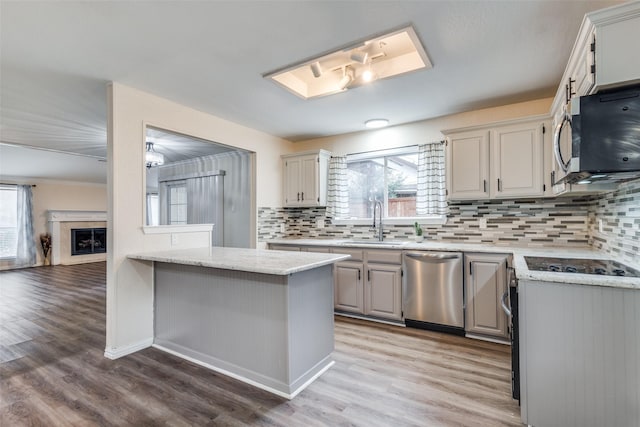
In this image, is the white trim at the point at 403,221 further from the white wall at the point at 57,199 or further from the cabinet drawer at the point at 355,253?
the white wall at the point at 57,199

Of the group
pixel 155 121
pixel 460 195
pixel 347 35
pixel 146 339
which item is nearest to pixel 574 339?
pixel 460 195

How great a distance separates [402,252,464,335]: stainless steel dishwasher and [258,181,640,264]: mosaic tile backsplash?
645 mm

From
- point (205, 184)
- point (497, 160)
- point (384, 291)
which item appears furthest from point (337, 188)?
point (205, 184)

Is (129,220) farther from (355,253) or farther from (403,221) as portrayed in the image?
(403,221)

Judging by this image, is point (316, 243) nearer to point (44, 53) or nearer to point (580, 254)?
point (580, 254)

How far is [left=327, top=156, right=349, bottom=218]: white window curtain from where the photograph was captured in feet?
14.1

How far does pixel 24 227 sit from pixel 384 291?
864 cm

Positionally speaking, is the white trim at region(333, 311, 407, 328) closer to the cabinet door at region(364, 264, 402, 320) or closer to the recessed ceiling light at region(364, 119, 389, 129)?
the cabinet door at region(364, 264, 402, 320)

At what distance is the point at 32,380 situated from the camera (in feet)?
7.43

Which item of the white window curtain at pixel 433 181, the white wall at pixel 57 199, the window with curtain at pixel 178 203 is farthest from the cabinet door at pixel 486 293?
the white wall at pixel 57 199

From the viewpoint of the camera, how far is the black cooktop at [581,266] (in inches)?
65.9

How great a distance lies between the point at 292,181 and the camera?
14.5 feet

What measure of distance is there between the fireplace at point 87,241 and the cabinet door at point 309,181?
729 centimetres

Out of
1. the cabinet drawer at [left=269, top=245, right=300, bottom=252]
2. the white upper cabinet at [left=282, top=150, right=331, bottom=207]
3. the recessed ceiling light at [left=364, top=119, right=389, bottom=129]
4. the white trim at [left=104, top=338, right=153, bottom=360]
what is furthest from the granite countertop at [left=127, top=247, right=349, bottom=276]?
the recessed ceiling light at [left=364, top=119, right=389, bottom=129]
